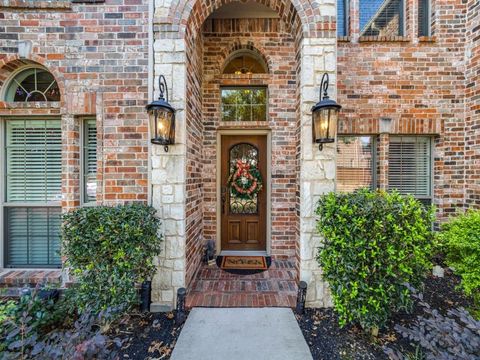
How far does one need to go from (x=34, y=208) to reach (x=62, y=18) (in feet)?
7.87

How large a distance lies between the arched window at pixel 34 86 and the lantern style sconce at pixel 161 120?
153cm

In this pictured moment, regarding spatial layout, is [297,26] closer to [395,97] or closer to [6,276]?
[395,97]

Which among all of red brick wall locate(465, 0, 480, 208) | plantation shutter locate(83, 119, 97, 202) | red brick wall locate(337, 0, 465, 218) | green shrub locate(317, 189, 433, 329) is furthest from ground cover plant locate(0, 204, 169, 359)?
red brick wall locate(465, 0, 480, 208)

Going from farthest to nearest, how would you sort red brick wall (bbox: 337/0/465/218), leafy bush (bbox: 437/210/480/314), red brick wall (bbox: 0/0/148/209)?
red brick wall (bbox: 337/0/465/218), red brick wall (bbox: 0/0/148/209), leafy bush (bbox: 437/210/480/314)

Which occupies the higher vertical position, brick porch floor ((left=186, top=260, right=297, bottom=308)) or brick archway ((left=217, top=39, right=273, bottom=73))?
brick archway ((left=217, top=39, right=273, bottom=73))

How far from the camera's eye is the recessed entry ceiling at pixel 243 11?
3.66 meters

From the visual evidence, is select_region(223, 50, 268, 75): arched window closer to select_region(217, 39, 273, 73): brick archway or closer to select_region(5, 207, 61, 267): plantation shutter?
select_region(217, 39, 273, 73): brick archway

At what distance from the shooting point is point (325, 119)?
8.42 ft

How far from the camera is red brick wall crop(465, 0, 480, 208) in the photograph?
3580 millimetres

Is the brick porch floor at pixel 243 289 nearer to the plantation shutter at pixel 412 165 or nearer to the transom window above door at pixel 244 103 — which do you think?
the plantation shutter at pixel 412 165

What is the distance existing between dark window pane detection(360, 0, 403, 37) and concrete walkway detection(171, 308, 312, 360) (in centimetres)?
445

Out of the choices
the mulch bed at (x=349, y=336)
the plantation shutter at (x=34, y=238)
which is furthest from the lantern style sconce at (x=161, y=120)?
the mulch bed at (x=349, y=336)

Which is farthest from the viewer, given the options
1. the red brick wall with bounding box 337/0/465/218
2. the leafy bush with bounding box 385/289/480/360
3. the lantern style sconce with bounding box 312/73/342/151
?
the red brick wall with bounding box 337/0/465/218

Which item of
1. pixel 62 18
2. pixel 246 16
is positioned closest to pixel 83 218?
pixel 62 18
